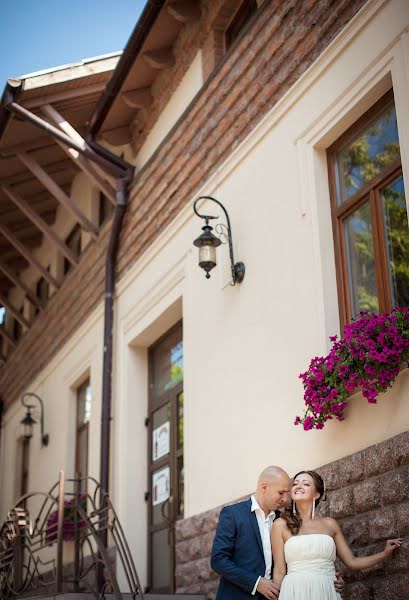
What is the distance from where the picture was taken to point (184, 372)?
9.42 metres

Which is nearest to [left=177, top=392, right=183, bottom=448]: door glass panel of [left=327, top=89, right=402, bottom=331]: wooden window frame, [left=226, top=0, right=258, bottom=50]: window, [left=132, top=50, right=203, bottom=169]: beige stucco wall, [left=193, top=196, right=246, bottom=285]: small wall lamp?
[left=193, top=196, right=246, bottom=285]: small wall lamp

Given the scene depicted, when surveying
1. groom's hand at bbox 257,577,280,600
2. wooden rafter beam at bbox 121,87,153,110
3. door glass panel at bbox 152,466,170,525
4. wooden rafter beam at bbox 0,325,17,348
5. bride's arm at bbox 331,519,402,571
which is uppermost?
wooden rafter beam at bbox 121,87,153,110

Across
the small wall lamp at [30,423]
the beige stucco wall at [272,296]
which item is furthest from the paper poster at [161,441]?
the small wall lamp at [30,423]

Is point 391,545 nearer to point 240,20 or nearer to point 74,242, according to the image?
point 240,20

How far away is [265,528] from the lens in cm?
586

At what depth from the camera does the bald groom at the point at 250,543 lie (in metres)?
5.54

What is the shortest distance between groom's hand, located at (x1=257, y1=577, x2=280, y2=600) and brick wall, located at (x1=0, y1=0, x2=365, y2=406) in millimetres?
4272

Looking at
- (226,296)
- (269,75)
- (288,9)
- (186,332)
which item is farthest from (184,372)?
(288,9)

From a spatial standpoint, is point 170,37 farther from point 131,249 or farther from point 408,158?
point 408,158

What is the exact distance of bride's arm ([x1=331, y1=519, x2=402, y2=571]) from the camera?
537 cm

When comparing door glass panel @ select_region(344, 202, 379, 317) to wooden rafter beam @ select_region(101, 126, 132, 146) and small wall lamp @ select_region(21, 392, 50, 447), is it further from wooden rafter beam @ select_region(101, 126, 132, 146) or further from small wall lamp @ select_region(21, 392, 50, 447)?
small wall lamp @ select_region(21, 392, 50, 447)

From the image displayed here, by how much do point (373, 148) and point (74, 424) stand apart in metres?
7.74

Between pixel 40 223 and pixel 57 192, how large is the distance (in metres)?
1.13

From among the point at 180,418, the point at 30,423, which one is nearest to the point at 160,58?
the point at 180,418
